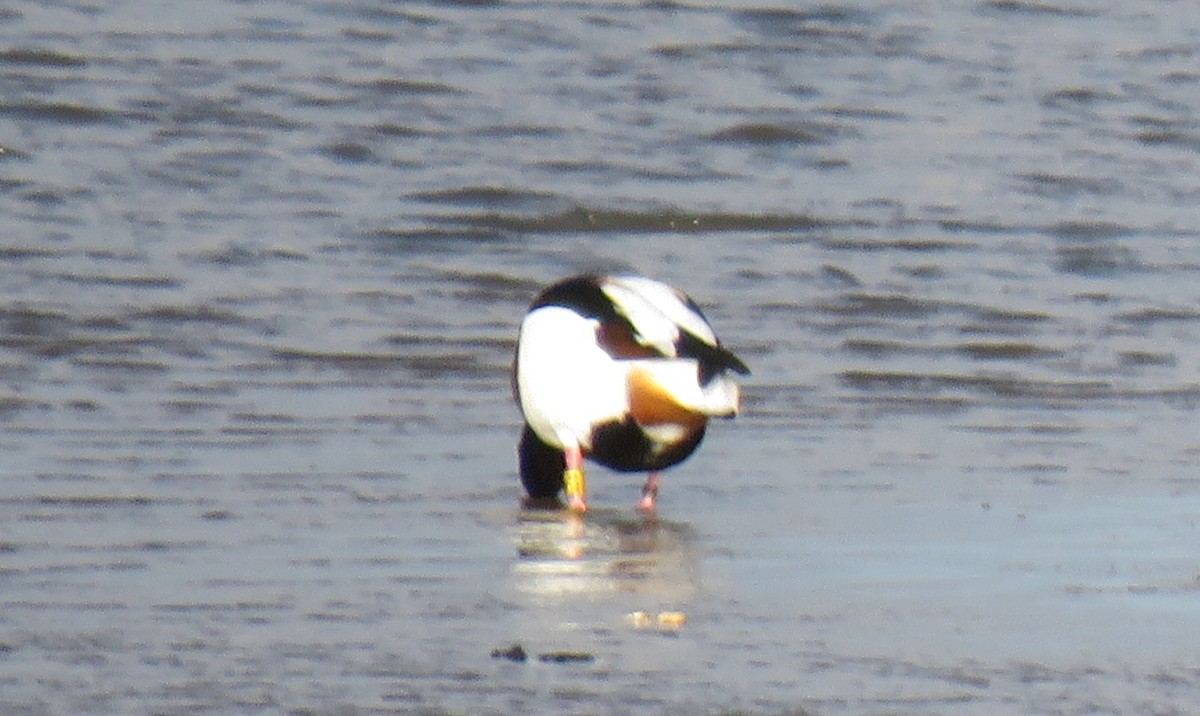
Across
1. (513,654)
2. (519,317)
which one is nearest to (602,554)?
(513,654)

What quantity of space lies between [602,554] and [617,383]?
92 cm

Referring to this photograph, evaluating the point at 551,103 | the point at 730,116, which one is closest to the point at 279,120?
the point at 551,103

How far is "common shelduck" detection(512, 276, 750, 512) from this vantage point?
21.1 ft

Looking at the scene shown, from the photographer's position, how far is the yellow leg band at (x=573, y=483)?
644 cm

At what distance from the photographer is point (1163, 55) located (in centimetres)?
1441

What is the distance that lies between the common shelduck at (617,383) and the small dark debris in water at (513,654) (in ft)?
6.22

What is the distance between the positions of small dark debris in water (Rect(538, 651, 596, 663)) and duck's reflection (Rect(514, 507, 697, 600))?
615 mm

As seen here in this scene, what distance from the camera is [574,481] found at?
648 centimetres

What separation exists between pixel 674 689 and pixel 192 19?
9.78 metres

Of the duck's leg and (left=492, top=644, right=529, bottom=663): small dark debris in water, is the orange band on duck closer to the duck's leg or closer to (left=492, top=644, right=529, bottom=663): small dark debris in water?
the duck's leg

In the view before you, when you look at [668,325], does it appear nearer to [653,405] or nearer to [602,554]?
[653,405]

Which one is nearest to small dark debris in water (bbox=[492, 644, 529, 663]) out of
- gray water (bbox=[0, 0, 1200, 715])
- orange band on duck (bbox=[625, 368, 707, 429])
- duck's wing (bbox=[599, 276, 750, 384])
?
gray water (bbox=[0, 0, 1200, 715])

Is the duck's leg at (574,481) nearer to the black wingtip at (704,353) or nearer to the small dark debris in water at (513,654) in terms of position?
the black wingtip at (704,353)

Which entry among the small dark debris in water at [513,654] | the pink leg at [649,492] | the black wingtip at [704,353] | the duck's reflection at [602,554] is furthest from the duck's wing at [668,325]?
the small dark debris in water at [513,654]
